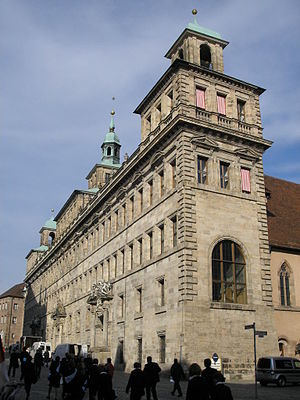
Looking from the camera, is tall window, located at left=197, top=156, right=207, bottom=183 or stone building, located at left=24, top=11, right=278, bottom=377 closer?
stone building, located at left=24, top=11, right=278, bottom=377

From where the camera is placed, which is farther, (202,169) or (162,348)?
(202,169)

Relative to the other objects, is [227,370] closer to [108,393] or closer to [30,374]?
[30,374]

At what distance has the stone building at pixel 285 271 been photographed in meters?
31.2

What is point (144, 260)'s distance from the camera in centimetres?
3309

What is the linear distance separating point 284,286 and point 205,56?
59.1 feet

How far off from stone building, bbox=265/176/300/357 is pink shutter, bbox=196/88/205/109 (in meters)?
10.4

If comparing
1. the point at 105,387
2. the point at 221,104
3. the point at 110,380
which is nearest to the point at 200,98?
the point at 221,104

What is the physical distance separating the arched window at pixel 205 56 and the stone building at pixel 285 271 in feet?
37.9

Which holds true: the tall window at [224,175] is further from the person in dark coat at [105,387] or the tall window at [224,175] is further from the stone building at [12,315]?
the stone building at [12,315]

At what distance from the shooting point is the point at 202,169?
3019 cm

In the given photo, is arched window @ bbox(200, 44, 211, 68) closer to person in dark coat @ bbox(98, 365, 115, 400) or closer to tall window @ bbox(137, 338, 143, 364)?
tall window @ bbox(137, 338, 143, 364)

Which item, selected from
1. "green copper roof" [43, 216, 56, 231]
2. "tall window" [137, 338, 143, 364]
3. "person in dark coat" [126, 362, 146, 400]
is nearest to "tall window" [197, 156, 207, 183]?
"tall window" [137, 338, 143, 364]

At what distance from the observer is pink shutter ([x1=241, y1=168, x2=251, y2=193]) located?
3144 cm

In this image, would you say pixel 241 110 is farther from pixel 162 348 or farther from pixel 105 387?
pixel 105 387
